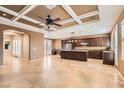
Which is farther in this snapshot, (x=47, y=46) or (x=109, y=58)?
(x=47, y=46)

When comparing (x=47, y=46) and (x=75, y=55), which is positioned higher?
(x=47, y=46)

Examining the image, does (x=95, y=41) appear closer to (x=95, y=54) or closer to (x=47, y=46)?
(x=95, y=54)

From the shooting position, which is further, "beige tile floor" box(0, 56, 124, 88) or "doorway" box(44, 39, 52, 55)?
"doorway" box(44, 39, 52, 55)

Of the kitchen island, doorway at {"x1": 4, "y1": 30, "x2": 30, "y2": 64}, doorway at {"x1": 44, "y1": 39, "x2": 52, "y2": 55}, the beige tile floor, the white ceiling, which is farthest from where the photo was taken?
doorway at {"x1": 44, "y1": 39, "x2": 52, "y2": 55}

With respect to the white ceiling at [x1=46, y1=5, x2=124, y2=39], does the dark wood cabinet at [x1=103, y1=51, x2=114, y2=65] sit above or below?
below

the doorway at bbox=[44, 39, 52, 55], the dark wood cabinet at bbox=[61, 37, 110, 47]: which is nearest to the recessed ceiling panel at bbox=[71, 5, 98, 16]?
the dark wood cabinet at bbox=[61, 37, 110, 47]

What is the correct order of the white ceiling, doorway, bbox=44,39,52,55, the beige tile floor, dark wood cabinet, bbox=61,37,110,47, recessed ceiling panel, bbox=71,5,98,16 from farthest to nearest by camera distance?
1. doorway, bbox=44,39,52,55
2. dark wood cabinet, bbox=61,37,110,47
3. recessed ceiling panel, bbox=71,5,98,16
4. the white ceiling
5. the beige tile floor

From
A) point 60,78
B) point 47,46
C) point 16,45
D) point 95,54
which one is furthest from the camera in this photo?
point 47,46

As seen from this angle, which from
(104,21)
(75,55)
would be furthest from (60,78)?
(75,55)

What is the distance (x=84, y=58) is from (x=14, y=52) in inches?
347

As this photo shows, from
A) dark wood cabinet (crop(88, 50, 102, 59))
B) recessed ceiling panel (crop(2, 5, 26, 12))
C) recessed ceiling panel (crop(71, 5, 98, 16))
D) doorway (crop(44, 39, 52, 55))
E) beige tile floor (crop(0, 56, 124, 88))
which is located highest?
recessed ceiling panel (crop(2, 5, 26, 12))

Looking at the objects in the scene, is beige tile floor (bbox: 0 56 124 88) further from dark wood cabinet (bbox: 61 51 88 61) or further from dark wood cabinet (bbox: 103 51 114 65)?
dark wood cabinet (bbox: 61 51 88 61)

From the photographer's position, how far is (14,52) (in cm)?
1163

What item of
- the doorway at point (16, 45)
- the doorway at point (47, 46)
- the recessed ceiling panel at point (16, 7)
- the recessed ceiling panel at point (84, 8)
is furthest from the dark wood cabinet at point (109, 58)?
the doorway at point (47, 46)
